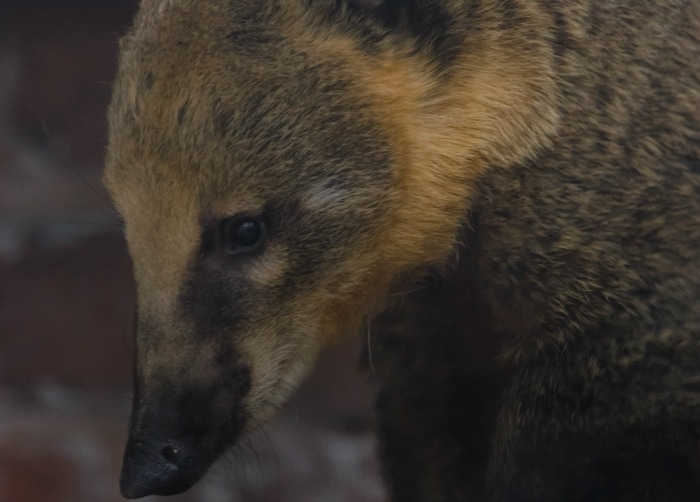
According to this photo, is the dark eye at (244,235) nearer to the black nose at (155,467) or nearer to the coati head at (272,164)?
the coati head at (272,164)

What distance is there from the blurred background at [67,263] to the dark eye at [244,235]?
2.07 m

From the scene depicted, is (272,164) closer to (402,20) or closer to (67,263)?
(402,20)

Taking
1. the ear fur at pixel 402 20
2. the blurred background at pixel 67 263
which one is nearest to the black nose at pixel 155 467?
the ear fur at pixel 402 20

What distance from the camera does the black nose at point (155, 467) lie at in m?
2.40

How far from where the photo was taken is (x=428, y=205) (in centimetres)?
261

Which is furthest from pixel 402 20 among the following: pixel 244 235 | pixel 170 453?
pixel 170 453

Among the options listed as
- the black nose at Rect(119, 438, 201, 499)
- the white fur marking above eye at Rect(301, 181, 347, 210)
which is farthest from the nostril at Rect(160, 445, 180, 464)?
the white fur marking above eye at Rect(301, 181, 347, 210)

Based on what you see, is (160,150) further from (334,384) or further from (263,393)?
(334,384)

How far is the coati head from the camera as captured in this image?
2.44 meters

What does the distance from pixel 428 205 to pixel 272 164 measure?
1.30 ft

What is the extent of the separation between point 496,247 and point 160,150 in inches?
31.5

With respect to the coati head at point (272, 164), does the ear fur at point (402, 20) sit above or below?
above

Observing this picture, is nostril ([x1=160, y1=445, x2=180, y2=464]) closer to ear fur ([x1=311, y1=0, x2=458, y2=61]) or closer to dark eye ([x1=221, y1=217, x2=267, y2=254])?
dark eye ([x1=221, y1=217, x2=267, y2=254])

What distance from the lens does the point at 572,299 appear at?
253 centimetres
